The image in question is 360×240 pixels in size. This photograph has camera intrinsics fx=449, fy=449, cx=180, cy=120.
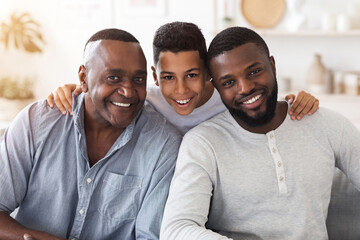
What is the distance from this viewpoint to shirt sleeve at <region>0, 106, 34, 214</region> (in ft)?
4.80

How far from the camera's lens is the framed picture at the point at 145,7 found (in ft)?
13.3

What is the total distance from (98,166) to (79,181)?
0.08 metres

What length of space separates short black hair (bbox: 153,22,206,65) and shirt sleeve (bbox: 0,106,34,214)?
1.74ft

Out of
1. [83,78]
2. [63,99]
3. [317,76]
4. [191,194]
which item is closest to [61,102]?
[63,99]

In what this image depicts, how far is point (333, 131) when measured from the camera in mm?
1484

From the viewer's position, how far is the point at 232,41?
1.45 meters

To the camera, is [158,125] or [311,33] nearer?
[158,125]

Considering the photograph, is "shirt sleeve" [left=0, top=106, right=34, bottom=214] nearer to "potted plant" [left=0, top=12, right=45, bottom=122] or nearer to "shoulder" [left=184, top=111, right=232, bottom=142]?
"shoulder" [left=184, top=111, right=232, bottom=142]

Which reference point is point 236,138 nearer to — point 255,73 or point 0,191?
point 255,73

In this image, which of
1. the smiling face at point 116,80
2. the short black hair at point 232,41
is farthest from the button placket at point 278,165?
the smiling face at point 116,80

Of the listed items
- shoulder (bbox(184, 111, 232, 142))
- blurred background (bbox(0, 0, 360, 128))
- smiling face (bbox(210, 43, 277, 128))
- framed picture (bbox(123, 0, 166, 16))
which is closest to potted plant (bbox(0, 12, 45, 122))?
blurred background (bbox(0, 0, 360, 128))

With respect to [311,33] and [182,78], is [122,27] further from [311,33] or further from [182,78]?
[182,78]

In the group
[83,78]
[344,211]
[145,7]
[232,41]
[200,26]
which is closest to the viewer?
[232,41]

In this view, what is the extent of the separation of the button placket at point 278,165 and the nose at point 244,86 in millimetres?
171
